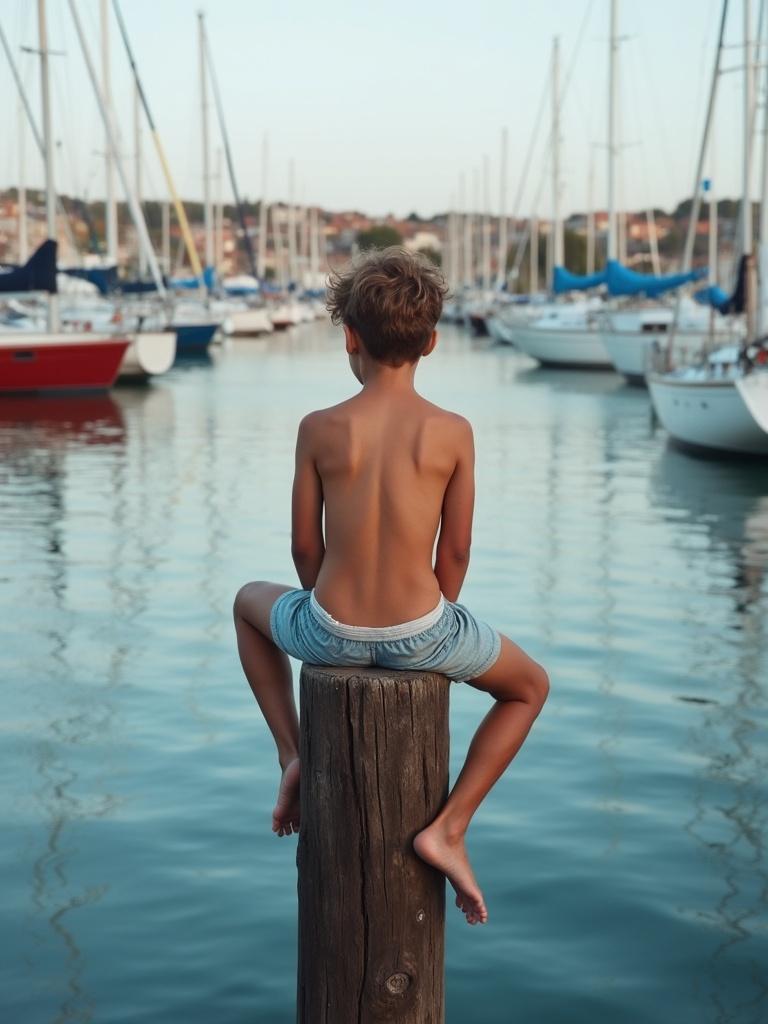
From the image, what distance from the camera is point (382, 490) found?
3609 millimetres

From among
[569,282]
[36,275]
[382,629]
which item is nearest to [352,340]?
[382,629]

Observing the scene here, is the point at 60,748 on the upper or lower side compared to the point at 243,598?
lower

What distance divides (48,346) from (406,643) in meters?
29.0

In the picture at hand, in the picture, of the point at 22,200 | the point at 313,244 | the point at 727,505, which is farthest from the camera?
the point at 313,244

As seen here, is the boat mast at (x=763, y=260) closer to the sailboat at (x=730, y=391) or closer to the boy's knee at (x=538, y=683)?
the sailboat at (x=730, y=391)

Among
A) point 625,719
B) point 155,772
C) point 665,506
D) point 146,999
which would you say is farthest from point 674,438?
point 146,999

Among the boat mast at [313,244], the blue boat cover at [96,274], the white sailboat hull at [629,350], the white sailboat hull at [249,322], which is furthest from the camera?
the boat mast at [313,244]

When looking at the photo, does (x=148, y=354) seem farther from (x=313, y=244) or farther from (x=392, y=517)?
(x=313, y=244)

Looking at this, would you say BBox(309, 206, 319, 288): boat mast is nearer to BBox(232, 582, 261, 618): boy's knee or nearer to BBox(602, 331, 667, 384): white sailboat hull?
BBox(602, 331, 667, 384): white sailboat hull

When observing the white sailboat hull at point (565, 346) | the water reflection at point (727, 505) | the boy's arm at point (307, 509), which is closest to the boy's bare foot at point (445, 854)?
the boy's arm at point (307, 509)

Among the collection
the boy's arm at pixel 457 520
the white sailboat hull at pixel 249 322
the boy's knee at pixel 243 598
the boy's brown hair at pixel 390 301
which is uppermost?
the boy's brown hair at pixel 390 301

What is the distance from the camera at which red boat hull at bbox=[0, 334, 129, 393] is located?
31.6 meters

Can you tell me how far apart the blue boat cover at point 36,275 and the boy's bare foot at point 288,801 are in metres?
28.2

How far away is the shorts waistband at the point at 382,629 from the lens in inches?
139
